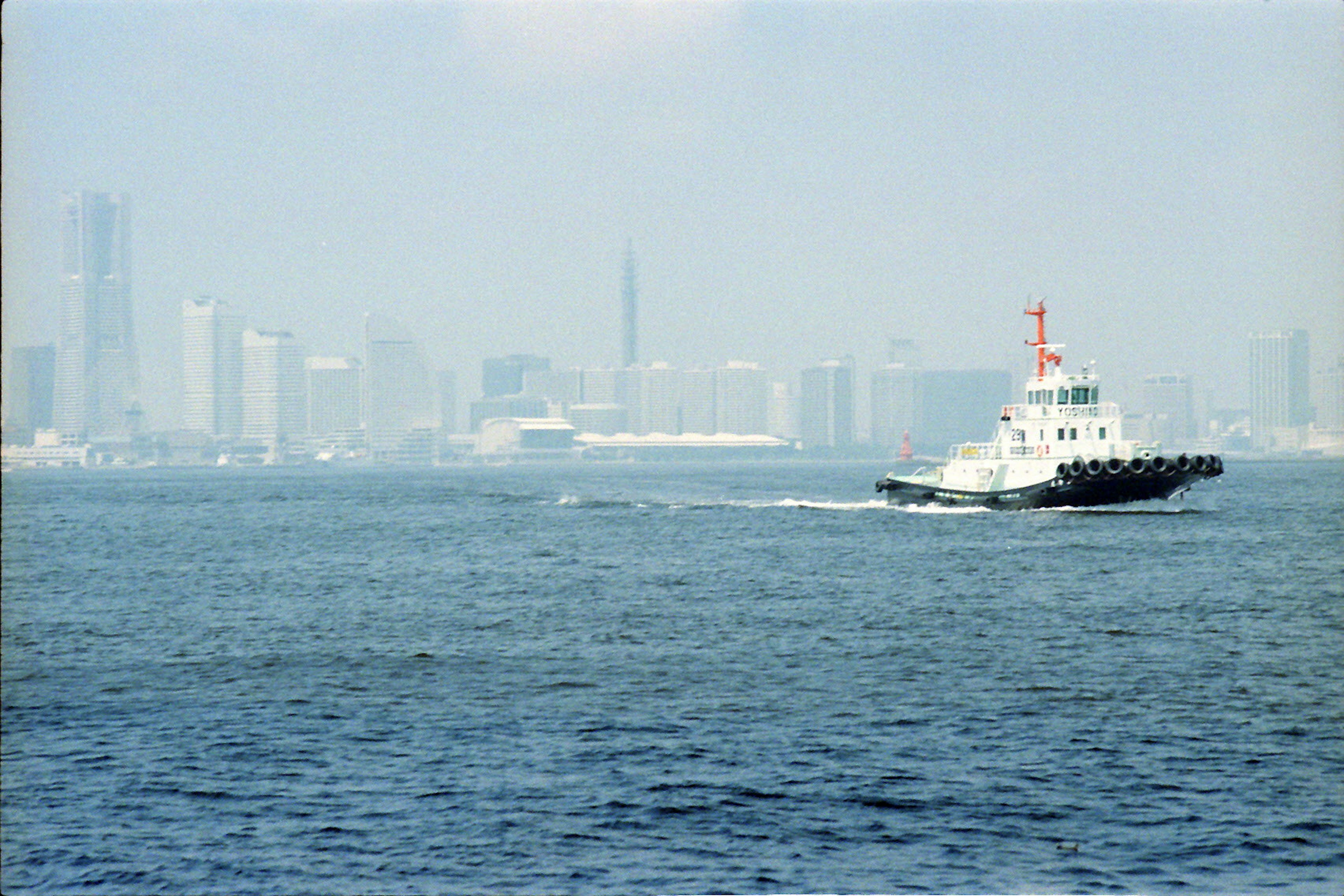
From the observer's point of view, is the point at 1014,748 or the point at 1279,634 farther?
the point at 1279,634

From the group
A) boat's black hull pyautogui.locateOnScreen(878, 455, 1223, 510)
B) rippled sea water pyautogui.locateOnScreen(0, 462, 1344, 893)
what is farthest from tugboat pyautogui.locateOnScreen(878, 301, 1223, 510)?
rippled sea water pyautogui.locateOnScreen(0, 462, 1344, 893)

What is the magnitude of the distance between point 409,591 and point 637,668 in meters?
19.9

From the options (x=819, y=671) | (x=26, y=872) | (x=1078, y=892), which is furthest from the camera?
(x=819, y=671)

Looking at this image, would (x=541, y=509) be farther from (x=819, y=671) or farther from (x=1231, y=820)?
(x=1231, y=820)

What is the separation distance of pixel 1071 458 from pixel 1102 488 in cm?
237

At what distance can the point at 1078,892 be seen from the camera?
17.1 metres

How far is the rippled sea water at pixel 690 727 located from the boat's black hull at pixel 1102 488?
49.1 ft

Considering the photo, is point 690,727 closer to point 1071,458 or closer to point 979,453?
point 1071,458

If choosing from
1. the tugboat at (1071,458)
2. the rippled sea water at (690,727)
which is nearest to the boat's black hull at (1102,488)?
the tugboat at (1071,458)

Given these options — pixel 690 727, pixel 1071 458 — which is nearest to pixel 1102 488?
pixel 1071 458

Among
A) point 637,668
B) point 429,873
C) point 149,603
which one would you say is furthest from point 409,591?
point 429,873

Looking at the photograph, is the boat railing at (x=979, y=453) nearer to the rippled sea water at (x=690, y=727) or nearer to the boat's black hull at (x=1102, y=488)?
the boat's black hull at (x=1102, y=488)

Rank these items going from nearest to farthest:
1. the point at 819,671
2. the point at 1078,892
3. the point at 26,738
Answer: the point at 1078,892 → the point at 26,738 → the point at 819,671

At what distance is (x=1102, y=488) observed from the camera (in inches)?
2847
